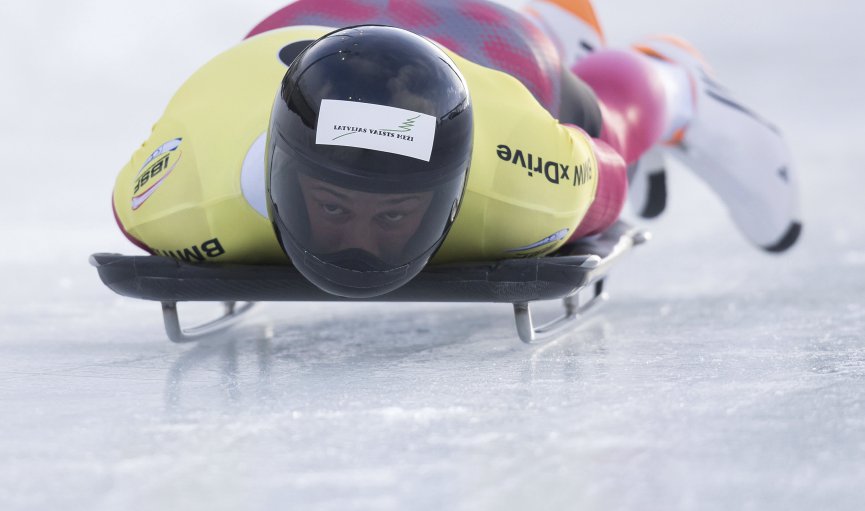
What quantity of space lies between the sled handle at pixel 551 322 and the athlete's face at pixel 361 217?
60 cm

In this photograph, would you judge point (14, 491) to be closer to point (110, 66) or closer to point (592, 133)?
point (592, 133)

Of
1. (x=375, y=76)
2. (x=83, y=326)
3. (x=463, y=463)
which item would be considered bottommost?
(x=83, y=326)

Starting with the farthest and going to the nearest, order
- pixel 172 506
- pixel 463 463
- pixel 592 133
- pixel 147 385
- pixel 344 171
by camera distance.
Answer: pixel 592 133
pixel 147 385
pixel 344 171
pixel 463 463
pixel 172 506

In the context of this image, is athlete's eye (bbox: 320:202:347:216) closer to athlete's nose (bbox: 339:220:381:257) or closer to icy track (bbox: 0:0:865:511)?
athlete's nose (bbox: 339:220:381:257)

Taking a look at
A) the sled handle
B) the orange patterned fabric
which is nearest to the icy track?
the sled handle

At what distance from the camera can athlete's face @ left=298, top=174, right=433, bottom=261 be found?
2.09 metres

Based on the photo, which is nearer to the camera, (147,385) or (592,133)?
(147,385)

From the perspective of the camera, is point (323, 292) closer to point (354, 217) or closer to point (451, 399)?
point (354, 217)

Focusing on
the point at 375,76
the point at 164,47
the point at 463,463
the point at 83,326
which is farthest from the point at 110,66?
the point at 463,463

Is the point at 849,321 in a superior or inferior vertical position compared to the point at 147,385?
inferior

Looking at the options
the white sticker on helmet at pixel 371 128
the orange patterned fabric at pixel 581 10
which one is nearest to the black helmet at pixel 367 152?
the white sticker on helmet at pixel 371 128

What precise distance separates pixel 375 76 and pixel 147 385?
2.77 feet

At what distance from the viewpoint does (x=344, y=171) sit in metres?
2.05

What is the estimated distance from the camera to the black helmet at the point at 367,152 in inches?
80.5
